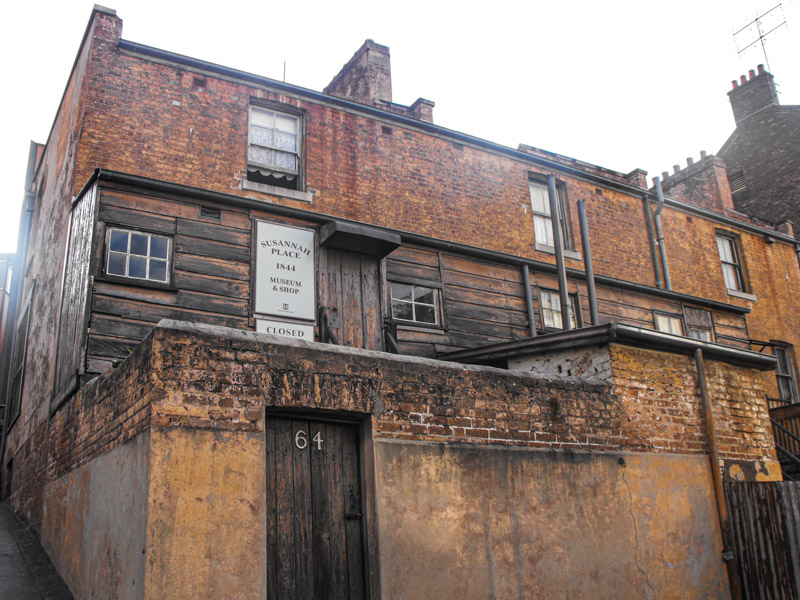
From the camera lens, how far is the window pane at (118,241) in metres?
9.75

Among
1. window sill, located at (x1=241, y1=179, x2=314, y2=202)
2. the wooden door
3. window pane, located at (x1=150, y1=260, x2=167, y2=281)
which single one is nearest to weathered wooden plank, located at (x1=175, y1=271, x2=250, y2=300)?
window pane, located at (x1=150, y1=260, x2=167, y2=281)

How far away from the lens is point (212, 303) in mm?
10227

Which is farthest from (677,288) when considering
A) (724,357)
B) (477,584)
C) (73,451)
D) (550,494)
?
(73,451)

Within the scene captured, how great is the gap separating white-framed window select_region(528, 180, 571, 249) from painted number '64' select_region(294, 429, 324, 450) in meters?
9.09

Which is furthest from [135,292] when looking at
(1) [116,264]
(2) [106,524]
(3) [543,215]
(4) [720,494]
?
(3) [543,215]

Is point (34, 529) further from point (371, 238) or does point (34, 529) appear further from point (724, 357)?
point (724, 357)

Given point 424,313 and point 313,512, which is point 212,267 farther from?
point 313,512

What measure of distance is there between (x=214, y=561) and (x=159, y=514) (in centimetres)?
56

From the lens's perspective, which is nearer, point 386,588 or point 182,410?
point 182,410

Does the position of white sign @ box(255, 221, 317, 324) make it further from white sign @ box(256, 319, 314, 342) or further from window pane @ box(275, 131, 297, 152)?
window pane @ box(275, 131, 297, 152)

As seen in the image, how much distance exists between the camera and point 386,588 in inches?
235

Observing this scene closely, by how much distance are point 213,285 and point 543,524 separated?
5927 millimetres

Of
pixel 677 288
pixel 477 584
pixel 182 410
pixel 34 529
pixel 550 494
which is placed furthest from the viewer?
pixel 677 288

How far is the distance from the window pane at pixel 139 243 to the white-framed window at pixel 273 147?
7.31ft
